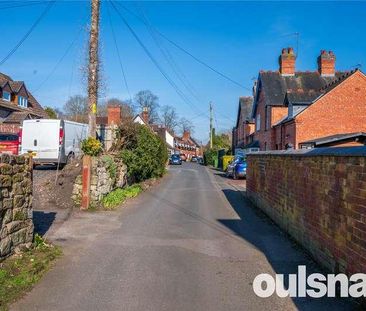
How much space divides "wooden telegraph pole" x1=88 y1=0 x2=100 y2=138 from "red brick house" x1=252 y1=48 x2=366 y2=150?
1733cm

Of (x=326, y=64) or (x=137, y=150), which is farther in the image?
(x=326, y=64)

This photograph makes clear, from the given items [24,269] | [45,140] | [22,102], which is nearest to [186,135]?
[22,102]

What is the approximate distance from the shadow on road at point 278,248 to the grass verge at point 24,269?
3522 mm

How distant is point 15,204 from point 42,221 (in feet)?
10.8

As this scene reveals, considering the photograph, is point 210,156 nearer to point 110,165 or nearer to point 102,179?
point 110,165

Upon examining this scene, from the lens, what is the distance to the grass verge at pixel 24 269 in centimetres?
536

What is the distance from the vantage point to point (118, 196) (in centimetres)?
1508

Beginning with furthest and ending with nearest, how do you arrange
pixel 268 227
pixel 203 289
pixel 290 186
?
pixel 268 227 < pixel 290 186 < pixel 203 289

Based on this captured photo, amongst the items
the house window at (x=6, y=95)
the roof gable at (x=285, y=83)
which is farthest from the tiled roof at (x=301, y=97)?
the house window at (x=6, y=95)

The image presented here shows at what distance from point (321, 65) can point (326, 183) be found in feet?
112

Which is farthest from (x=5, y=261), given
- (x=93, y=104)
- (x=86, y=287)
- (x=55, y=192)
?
(x=93, y=104)

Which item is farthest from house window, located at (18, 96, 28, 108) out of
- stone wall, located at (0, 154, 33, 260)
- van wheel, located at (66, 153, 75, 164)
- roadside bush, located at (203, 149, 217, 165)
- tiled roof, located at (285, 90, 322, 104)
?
stone wall, located at (0, 154, 33, 260)

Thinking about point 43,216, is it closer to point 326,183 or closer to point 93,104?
point 93,104

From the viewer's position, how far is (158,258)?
7.37 meters
